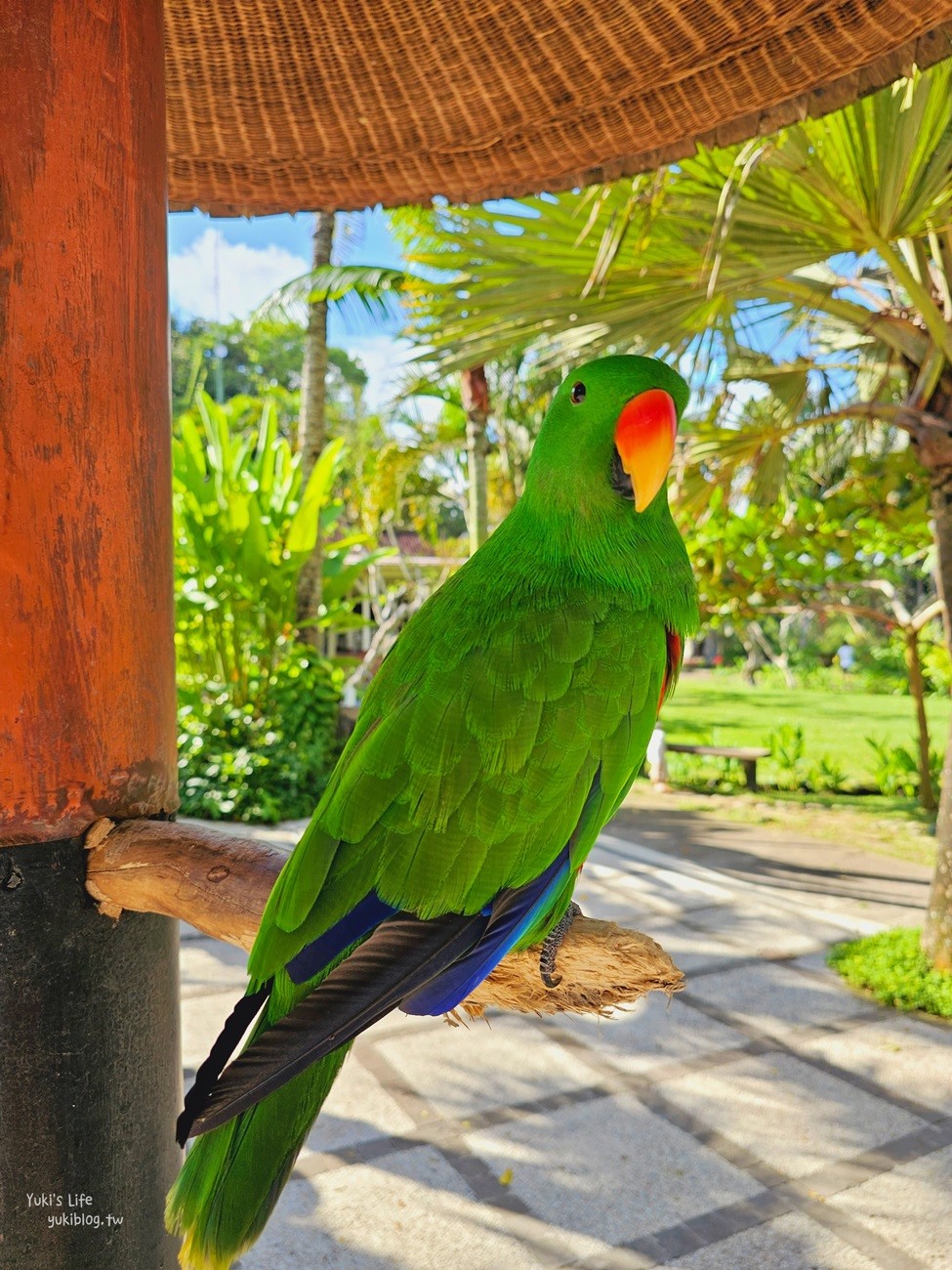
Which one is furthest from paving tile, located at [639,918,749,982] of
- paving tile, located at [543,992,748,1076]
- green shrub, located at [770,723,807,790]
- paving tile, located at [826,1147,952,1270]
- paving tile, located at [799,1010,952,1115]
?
green shrub, located at [770,723,807,790]

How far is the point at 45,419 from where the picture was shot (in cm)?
104

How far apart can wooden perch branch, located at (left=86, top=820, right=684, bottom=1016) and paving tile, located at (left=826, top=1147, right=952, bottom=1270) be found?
1861 mm

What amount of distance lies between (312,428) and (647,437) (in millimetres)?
6843

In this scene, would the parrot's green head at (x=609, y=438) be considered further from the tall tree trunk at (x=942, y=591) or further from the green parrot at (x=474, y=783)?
the tall tree trunk at (x=942, y=591)

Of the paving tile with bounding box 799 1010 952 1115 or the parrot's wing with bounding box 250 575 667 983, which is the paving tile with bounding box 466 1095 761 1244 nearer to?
the paving tile with bounding box 799 1010 952 1115

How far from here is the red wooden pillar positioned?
1.03 metres

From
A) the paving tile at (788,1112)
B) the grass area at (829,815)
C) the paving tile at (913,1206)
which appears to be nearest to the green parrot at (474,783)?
the paving tile at (913,1206)

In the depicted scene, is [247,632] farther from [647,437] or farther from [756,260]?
[647,437]

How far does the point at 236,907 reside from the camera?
1090 millimetres

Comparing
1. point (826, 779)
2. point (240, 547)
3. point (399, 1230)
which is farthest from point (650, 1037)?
point (826, 779)

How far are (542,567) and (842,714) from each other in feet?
49.7

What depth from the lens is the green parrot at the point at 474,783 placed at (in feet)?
3.03

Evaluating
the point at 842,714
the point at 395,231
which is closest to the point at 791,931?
the point at 395,231

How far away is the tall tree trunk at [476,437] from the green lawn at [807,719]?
135 inches
